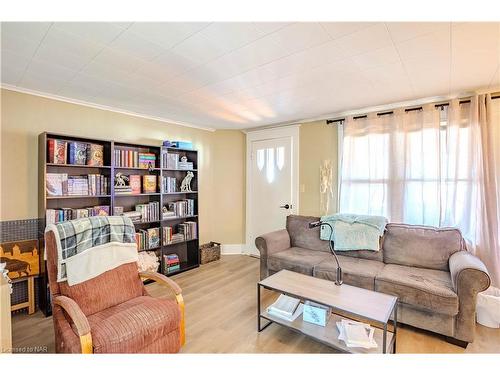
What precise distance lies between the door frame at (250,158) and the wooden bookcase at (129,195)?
97cm

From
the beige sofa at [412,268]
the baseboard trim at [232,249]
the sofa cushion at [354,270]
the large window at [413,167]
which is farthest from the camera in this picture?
the baseboard trim at [232,249]

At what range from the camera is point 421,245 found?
2537 millimetres

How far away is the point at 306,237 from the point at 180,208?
1.91 meters

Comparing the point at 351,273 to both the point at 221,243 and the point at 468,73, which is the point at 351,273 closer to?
the point at 468,73

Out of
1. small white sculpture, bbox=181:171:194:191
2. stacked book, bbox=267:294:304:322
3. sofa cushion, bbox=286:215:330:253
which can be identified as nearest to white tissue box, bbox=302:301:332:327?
stacked book, bbox=267:294:304:322

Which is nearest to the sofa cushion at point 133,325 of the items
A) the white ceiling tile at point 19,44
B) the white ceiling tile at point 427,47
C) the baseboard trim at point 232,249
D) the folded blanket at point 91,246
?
the folded blanket at point 91,246

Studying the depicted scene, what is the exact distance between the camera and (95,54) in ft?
5.98

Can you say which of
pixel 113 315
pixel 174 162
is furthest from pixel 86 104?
pixel 113 315

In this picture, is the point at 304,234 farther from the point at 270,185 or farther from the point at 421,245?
the point at 421,245

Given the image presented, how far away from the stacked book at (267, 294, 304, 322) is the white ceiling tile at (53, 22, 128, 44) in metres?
2.35

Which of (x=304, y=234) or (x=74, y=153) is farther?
(x=304, y=234)

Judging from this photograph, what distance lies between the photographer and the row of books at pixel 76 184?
8.25 ft

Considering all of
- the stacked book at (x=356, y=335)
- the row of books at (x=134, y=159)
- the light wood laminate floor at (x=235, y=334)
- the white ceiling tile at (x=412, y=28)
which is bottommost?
the light wood laminate floor at (x=235, y=334)

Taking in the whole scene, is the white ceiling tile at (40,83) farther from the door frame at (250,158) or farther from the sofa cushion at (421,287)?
the sofa cushion at (421,287)
